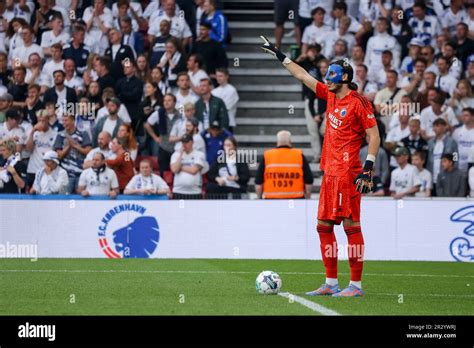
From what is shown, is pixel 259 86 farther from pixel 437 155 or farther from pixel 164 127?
pixel 437 155

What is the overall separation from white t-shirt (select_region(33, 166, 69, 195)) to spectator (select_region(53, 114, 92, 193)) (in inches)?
24.0

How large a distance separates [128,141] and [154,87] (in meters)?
1.53

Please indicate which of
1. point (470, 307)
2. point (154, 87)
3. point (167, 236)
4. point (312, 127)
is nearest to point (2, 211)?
point (167, 236)

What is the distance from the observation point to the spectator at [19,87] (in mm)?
24672

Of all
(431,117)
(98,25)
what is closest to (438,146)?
(431,117)

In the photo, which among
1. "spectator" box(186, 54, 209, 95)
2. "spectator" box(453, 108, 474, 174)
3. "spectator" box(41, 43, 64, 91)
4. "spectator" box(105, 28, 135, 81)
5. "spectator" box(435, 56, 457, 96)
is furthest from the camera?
"spectator" box(41, 43, 64, 91)

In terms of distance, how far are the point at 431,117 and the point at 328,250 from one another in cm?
1007

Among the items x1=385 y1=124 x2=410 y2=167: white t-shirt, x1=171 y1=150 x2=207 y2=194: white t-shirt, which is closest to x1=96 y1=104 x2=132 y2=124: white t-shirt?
x1=171 y1=150 x2=207 y2=194: white t-shirt

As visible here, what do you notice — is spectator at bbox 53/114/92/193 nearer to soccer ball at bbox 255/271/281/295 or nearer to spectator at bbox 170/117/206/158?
spectator at bbox 170/117/206/158

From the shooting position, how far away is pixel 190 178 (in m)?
21.8

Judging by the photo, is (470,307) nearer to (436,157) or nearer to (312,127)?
(436,157)

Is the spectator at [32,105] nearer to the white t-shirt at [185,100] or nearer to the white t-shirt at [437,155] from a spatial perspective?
the white t-shirt at [185,100]

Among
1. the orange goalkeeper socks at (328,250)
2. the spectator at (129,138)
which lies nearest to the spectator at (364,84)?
the spectator at (129,138)

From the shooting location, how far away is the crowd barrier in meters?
20.5
